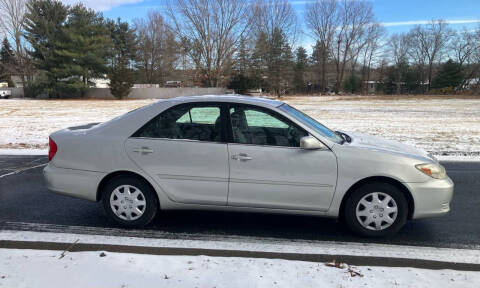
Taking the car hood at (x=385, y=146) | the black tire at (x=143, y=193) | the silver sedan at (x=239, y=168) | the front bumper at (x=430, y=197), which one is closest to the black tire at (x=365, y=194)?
the silver sedan at (x=239, y=168)

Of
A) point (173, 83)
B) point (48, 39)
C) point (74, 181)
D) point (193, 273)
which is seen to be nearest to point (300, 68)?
point (173, 83)

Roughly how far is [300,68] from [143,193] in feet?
223

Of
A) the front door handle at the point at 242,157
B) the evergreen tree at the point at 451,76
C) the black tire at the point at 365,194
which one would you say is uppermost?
the evergreen tree at the point at 451,76

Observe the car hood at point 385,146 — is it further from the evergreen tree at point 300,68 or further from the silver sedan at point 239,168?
the evergreen tree at point 300,68

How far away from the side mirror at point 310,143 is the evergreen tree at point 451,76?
6305 centimetres

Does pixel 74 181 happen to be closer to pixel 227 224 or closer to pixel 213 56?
pixel 227 224

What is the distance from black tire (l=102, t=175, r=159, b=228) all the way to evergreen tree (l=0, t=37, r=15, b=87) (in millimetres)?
63448

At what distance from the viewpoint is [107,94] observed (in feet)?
169

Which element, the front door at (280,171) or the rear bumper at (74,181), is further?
the rear bumper at (74,181)

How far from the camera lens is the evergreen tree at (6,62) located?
59.1m

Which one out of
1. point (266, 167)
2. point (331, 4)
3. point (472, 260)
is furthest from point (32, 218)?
point (331, 4)

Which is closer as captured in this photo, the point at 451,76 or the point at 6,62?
the point at 451,76

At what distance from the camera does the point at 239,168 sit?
4.02 m

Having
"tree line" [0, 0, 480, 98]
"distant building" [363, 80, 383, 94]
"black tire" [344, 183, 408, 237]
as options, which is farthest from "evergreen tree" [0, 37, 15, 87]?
"black tire" [344, 183, 408, 237]
